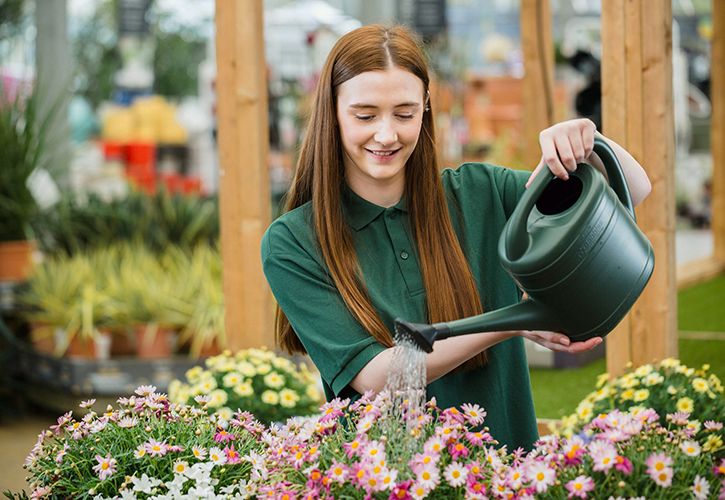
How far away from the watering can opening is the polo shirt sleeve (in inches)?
12.7

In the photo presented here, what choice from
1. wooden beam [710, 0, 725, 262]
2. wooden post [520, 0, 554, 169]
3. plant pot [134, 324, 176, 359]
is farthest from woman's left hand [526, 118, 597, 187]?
wooden beam [710, 0, 725, 262]

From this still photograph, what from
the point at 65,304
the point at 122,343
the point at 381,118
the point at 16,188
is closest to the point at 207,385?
the point at 381,118

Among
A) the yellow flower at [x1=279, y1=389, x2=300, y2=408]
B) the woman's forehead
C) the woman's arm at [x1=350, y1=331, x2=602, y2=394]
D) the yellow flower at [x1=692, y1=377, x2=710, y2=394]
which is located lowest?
the yellow flower at [x1=279, y1=389, x2=300, y2=408]

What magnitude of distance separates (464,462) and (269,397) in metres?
1.69

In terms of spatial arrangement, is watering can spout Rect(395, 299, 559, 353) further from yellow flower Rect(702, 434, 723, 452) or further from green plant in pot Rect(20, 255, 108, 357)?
green plant in pot Rect(20, 255, 108, 357)

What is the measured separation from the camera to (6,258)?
539 cm

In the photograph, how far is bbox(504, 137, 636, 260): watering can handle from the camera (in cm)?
145

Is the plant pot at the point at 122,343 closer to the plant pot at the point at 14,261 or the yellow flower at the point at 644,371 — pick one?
the plant pot at the point at 14,261

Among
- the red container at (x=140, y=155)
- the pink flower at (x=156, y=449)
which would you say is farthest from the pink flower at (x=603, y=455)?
the red container at (x=140, y=155)

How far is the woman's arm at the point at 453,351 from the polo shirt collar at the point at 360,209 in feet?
0.88

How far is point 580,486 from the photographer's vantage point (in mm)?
1310

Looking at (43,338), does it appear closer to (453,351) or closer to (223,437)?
(223,437)

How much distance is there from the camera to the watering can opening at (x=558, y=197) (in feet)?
5.21

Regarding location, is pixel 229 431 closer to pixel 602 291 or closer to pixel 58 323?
pixel 602 291
